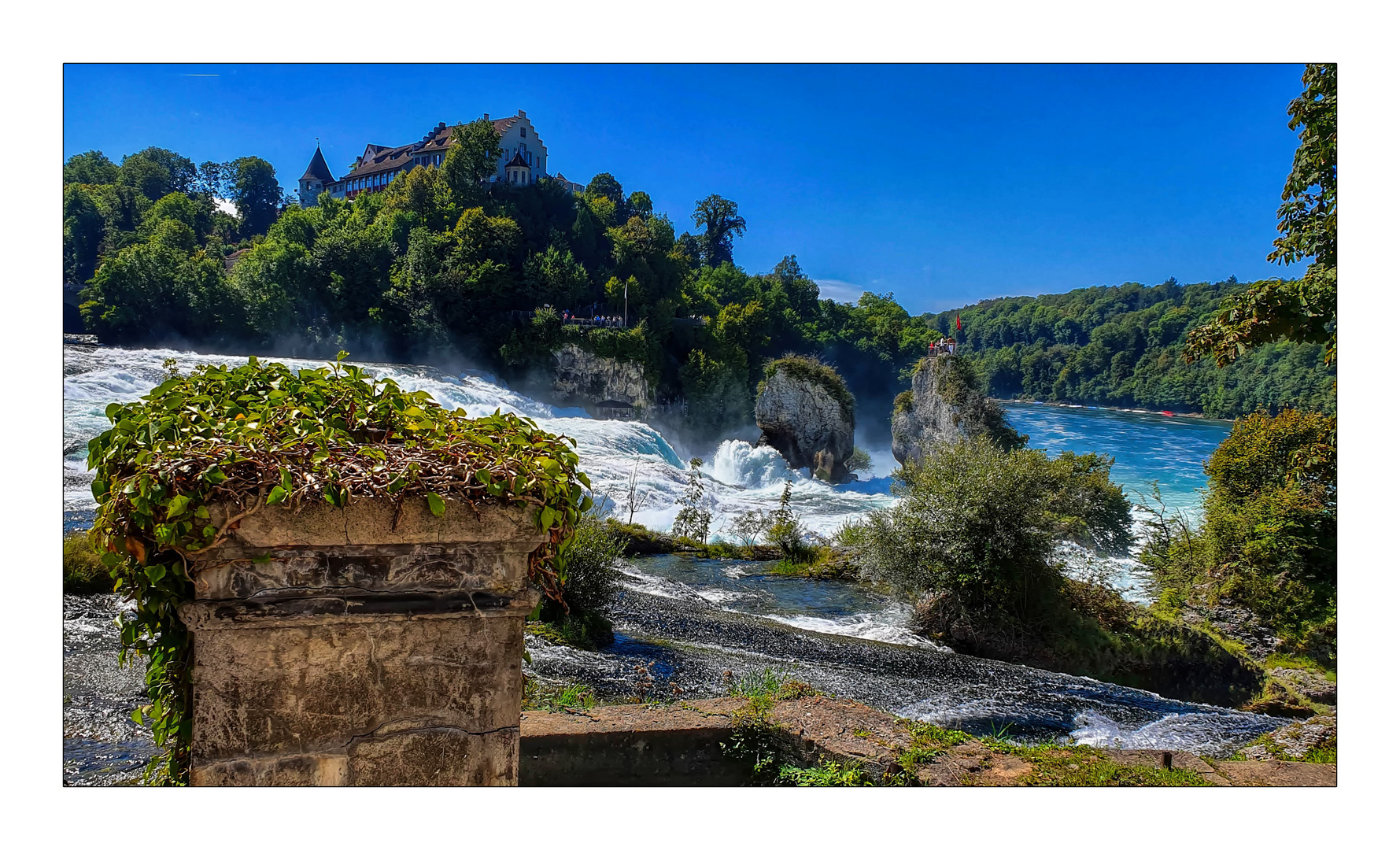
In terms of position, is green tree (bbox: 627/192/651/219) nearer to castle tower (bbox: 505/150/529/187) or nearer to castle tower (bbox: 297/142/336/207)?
castle tower (bbox: 505/150/529/187)

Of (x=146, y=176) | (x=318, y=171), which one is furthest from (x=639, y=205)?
(x=146, y=176)

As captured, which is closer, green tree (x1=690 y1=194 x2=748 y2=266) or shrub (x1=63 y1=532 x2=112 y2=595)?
shrub (x1=63 y1=532 x2=112 y2=595)

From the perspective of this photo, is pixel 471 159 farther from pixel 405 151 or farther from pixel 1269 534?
pixel 1269 534

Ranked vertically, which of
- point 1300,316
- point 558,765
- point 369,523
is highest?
point 1300,316

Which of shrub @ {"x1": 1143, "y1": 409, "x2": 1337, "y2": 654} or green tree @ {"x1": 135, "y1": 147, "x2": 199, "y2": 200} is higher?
green tree @ {"x1": 135, "y1": 147, "x2": 199, "y2": 200}

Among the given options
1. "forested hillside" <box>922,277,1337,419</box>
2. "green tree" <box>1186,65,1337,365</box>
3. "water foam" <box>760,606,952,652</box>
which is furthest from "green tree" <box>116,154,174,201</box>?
"water foam" <box>760,606,952,652</box>
